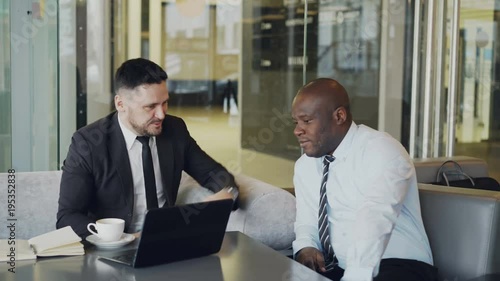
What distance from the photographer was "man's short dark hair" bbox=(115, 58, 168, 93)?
2.97m

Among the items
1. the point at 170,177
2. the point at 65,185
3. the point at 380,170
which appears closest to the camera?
the point at 380,170

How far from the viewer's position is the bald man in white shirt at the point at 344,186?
102 inches

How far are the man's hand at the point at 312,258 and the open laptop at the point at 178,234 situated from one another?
54cm

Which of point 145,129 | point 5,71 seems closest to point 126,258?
point 145,129

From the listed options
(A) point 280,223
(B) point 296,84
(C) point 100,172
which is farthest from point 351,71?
(C) point 100,172

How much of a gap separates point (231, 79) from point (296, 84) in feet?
2.00

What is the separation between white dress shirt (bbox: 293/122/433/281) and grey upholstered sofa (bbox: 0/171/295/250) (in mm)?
281

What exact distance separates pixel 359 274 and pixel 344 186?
503mm

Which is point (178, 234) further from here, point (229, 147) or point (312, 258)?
point (229, 147)

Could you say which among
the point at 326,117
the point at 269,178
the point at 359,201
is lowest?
the point at 269,178

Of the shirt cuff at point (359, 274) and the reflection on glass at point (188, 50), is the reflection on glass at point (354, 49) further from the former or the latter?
the shirt cuff at point (359, 274)

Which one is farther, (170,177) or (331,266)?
(170,177)

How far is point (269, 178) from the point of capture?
682cm

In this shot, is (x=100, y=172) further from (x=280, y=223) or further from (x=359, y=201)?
(x=359, y=201)
